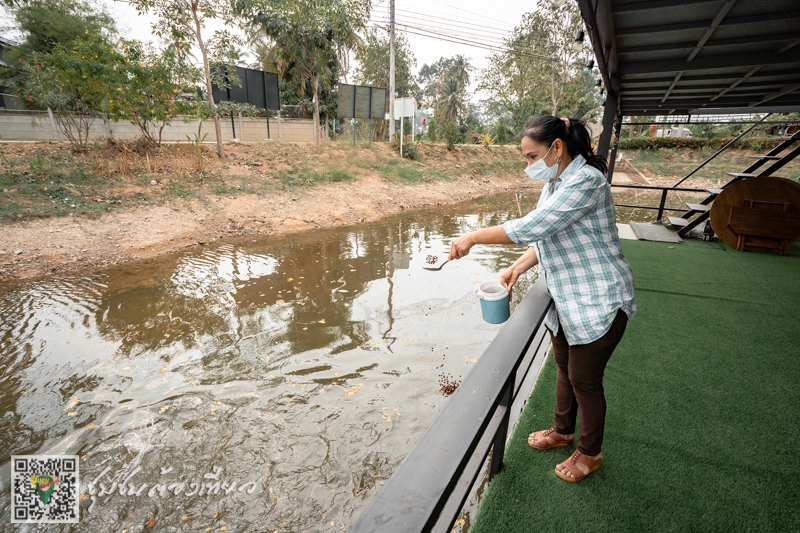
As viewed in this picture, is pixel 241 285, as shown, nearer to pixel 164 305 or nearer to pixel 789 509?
pixel 164 305

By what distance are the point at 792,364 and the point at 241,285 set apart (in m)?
5.92

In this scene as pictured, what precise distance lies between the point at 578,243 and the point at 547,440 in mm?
1095

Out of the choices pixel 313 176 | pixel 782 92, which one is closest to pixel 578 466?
pixel 782 92

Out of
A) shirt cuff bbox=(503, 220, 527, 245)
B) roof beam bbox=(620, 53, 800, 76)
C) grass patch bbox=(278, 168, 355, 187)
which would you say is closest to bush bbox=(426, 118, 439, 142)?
grass patch bbox=(278, 168, 355, 187)

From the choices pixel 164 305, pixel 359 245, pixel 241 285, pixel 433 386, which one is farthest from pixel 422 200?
pixel 433 386

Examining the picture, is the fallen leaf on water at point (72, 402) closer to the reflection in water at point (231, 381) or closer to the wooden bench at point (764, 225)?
the reflection in water at point (231, 381)

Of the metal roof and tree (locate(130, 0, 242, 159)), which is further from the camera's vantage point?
tree (locate(130, 0, 242, 159))

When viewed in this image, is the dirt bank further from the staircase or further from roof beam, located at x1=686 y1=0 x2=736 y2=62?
roof beam, located at x1=686 y1=0 x2=736 y2=62

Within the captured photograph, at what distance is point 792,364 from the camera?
2.70 meters

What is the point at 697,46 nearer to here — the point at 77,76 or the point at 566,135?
the point at 566,135

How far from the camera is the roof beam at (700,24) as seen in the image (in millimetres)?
2674

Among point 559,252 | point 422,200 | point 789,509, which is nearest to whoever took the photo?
point 559,252

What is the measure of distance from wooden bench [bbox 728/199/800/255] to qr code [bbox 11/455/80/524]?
26.0 feet

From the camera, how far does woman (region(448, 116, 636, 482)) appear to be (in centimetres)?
134
